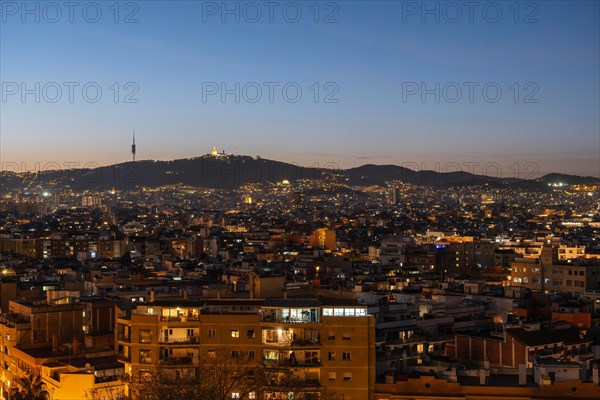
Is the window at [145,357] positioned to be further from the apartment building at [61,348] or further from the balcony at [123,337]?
the apartment building at [61,348]

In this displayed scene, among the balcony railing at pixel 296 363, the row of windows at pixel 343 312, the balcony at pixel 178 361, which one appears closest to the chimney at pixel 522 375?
the row of windows at pixel 343 312

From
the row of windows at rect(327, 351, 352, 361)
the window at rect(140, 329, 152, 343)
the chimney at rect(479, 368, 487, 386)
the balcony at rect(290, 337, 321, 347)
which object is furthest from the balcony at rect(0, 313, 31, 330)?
the chimney at rect(479, 368, 487, 386)

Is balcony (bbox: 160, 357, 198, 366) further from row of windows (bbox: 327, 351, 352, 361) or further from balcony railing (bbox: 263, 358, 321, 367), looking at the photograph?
row of windows (bbox: 327, 351, 352, 361)

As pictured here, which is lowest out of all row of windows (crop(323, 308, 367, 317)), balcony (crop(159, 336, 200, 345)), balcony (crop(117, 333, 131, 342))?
balcony (crop(117, 333, 131, 342))

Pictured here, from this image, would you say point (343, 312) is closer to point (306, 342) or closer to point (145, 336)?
point (306, 342)

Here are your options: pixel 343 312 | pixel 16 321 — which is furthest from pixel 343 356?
pixel 16 321

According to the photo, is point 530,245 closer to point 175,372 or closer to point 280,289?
point 280,289

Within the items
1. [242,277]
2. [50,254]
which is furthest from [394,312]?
[50,254]
